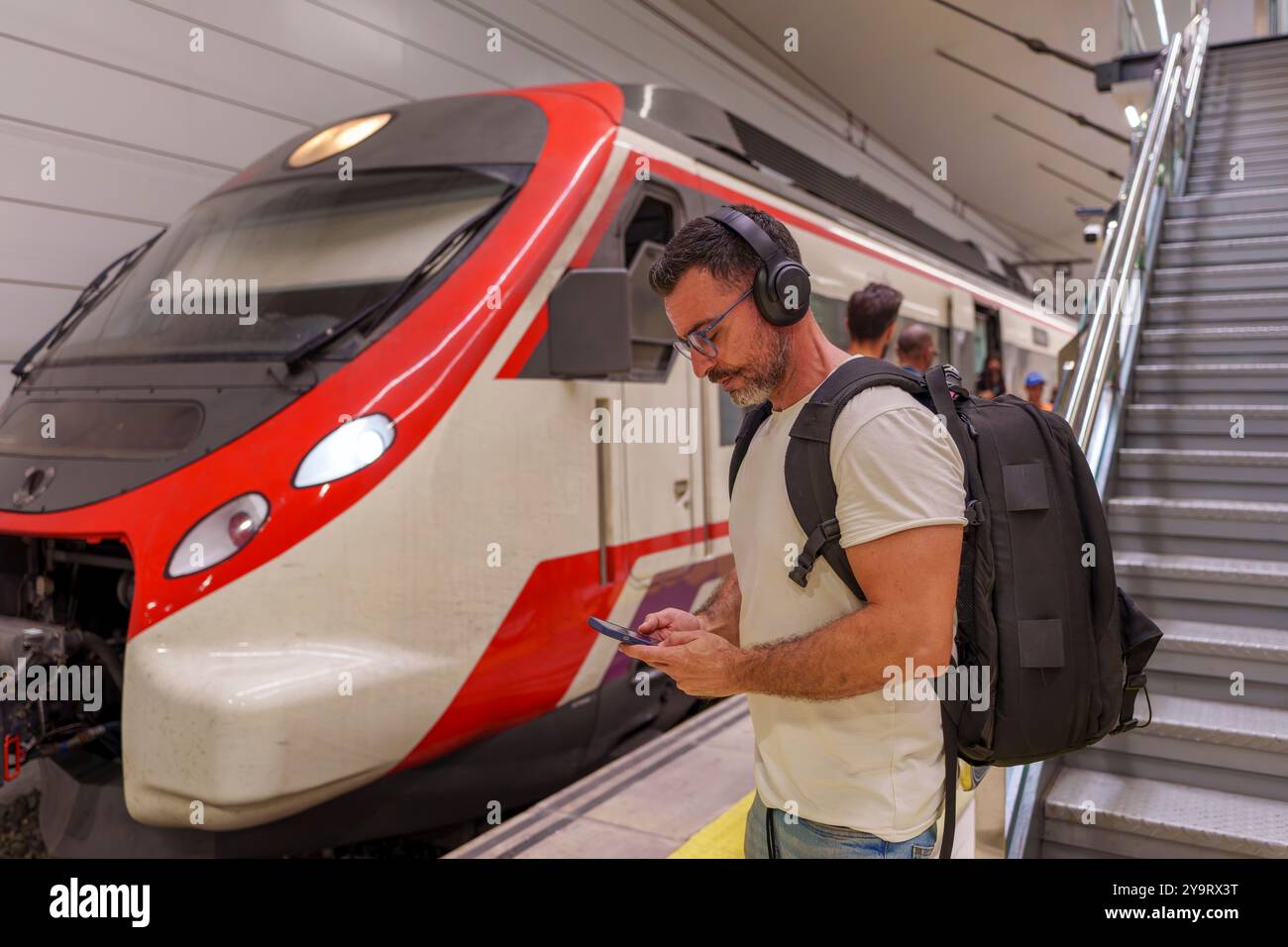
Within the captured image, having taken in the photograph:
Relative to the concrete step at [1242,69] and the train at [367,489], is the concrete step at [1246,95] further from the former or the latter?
the train at [367,489]

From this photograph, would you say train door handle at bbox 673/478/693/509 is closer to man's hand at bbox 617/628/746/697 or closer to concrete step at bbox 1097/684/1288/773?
concrete step at bbox 1097/684/1288/773

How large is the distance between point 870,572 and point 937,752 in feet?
1.14

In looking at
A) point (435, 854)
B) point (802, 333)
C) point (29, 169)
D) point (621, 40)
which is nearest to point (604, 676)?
point (435, 854)

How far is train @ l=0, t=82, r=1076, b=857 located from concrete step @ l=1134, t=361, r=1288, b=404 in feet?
5.95

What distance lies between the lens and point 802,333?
150 cm

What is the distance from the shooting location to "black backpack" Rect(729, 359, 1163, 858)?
139cm

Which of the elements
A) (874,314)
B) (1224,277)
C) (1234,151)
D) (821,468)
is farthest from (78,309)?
(1234,151)

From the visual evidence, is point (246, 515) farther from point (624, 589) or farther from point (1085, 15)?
point (1085, 15)

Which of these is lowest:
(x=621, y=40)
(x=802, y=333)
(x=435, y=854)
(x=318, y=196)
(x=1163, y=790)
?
(x=435, y=854)

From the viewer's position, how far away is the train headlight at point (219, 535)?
257cm

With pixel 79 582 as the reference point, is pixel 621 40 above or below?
above

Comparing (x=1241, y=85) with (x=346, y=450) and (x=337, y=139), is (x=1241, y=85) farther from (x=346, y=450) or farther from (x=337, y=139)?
(x=346, y=450)

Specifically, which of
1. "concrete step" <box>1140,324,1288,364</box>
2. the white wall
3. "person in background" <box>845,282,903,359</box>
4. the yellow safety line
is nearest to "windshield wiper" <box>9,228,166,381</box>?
the white wall

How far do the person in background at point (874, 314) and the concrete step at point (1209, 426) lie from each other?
3.97 ft
